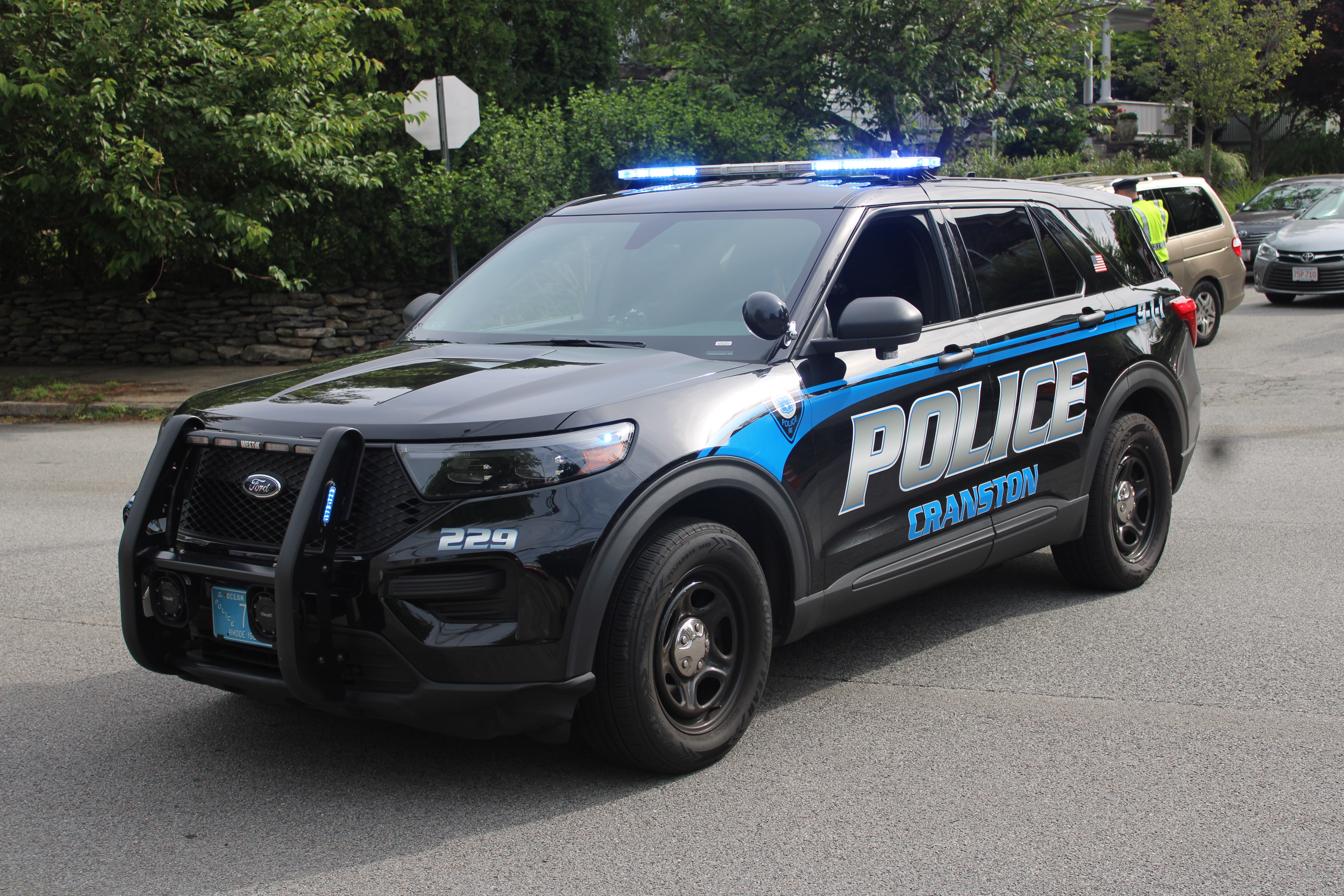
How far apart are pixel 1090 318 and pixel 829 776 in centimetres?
267

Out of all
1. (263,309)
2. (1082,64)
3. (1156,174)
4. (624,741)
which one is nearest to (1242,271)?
(1156,174)

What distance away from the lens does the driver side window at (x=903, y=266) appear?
4.92 metres

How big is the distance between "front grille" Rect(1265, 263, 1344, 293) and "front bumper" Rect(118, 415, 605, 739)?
17.7 m

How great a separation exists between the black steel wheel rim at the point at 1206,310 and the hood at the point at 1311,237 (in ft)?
13.3

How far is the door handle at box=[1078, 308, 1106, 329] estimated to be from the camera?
5.67 metres

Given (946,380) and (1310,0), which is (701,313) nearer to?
(946,380)

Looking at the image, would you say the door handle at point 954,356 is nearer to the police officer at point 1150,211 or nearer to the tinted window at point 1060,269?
the tinted window at point 1060,269

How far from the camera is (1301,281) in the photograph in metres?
18.6

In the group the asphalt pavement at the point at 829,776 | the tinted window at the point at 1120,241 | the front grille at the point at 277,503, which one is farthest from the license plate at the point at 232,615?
the tinted window at the point at 1120,241

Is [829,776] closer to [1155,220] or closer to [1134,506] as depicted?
[1134,506]

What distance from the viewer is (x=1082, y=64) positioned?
75.8 ft

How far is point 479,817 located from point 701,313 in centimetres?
193

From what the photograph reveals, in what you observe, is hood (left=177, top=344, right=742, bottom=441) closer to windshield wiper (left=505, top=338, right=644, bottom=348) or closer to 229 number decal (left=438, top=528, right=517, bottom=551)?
windshield wiper (left=505, top=338, right=644, bottom=348)

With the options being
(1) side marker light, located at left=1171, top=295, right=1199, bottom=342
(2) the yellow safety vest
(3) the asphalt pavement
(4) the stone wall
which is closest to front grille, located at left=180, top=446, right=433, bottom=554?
(3) the asphalt pavement
